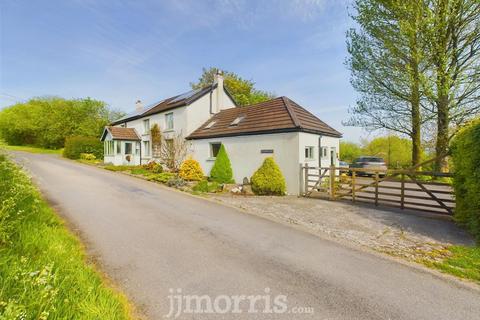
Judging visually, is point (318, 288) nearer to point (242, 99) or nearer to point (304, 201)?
point (304, 201)

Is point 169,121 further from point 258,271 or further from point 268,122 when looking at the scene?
point 258,271

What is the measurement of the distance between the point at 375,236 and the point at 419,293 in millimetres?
2750

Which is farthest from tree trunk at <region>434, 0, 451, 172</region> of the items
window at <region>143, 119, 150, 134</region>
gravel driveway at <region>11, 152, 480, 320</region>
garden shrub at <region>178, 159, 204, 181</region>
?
window at <region>143, 119, 150, 134</region>

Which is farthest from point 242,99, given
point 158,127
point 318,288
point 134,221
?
point 318,288

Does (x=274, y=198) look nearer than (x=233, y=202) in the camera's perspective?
No

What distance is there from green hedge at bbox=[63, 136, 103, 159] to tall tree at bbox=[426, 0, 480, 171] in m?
37.2

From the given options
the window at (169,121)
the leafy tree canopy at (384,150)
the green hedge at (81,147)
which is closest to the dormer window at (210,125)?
the window at (169,121)

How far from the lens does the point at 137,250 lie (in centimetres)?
528

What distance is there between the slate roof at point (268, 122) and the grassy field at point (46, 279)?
429 inches

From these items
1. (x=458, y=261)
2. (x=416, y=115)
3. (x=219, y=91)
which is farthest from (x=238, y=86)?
(x=458, y=261)

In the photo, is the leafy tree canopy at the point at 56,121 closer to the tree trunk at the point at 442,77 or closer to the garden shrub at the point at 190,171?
the garden shrub at the point at 190,171

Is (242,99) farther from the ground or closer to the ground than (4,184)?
farther from the ground

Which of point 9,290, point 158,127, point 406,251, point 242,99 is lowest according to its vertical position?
point 406,251

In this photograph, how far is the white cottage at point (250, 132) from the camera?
1297 cm
